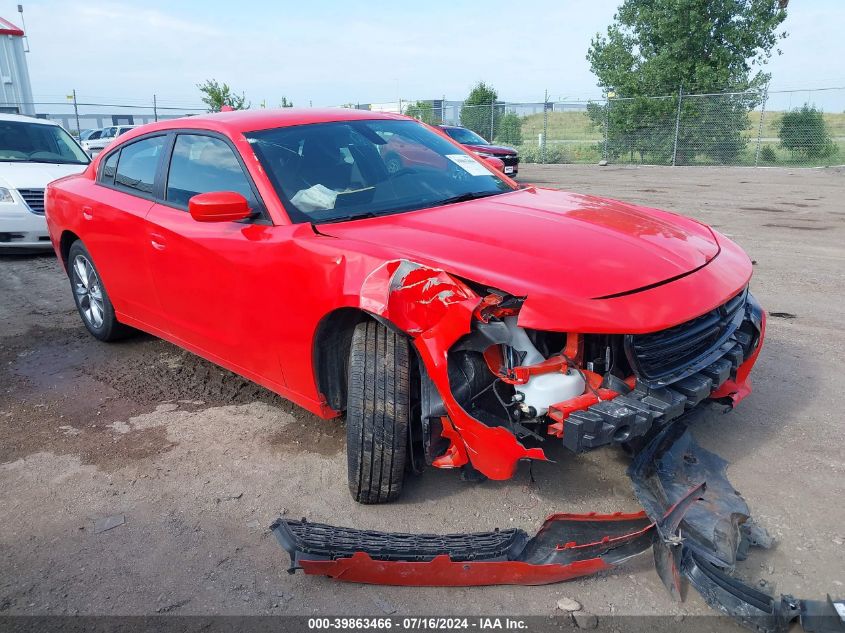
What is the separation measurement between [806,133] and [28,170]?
70.0 ft

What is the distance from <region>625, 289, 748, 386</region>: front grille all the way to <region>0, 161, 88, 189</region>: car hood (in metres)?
7.34

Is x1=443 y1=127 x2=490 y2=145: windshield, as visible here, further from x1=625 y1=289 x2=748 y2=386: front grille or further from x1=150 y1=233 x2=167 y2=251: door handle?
x1=625 y1=289 x2=748 y2=386: front grille

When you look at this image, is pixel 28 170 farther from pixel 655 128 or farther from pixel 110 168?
pixel 655 128

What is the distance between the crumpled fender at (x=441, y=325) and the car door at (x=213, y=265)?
779mm

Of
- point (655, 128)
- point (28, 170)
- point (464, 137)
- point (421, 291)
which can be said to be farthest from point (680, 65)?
point (421, 291)

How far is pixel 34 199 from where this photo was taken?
25.5 feet

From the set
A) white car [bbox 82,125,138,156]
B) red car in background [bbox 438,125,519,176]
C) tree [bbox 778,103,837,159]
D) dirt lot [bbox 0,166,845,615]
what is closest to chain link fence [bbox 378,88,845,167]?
tree [bbox 778,103,837,159]

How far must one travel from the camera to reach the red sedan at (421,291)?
2.43m

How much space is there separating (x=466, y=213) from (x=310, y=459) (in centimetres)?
144

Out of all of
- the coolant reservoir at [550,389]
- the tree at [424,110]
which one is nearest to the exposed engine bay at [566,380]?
the coolant reservoir at [550,389]

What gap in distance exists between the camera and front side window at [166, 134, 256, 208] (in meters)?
3.37

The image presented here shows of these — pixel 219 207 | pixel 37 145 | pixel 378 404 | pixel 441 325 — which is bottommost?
pixel 378 404

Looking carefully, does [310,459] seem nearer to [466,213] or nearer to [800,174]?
[466,213]

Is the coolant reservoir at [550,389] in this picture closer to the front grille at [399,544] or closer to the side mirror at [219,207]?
the front grille at [399,544]
